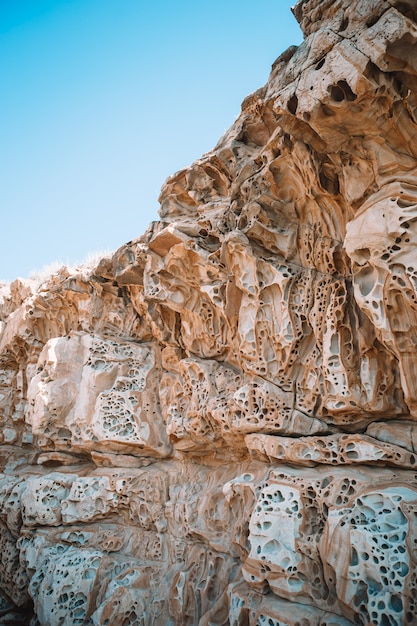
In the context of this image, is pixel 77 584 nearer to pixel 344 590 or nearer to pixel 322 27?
pixel 344 590

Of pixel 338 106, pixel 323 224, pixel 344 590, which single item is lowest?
pixel 344 590

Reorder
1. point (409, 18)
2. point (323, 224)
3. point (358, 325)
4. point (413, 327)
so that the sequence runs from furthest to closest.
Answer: point (323, 224), point (358, 325), point (413, 327), point (409, 18)

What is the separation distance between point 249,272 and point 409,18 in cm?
304

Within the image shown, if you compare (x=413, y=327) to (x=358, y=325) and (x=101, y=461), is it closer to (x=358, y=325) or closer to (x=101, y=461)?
(x=358, y=325)

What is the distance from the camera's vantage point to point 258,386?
18.1 ft

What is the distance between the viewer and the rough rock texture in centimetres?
401

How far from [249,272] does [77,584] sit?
16.9 feet

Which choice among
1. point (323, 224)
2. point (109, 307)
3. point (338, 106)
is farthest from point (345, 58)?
point (109, 307)

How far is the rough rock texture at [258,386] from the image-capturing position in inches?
158

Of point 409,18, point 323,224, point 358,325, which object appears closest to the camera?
point 409,18

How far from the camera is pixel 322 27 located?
4348mm

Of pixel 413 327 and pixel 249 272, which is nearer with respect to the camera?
pixel 413 327

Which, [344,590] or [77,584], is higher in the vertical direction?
[344,590]

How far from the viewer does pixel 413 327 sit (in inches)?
157
